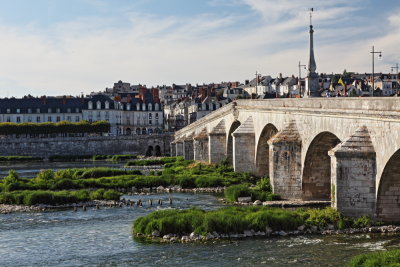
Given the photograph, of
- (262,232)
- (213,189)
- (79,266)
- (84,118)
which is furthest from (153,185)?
(84,118)

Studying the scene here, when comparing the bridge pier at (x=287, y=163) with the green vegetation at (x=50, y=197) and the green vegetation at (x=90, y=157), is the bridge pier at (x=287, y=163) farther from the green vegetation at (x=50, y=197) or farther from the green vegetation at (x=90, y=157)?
the green vegetation at (x=90, y=157)

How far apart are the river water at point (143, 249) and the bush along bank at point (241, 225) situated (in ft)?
2.68

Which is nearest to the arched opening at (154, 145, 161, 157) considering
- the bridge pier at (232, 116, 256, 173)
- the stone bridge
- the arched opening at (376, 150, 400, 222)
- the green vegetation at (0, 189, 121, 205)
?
the stone bridge

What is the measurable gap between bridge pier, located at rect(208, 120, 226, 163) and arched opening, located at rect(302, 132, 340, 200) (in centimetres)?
2624

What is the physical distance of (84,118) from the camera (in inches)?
4572

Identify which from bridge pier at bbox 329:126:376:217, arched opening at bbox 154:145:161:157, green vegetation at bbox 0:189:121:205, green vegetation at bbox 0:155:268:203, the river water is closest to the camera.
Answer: the river water

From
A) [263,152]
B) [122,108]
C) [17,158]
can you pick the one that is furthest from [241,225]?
[122,108]

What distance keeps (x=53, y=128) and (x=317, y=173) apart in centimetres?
7056

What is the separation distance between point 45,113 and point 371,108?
91.8 m

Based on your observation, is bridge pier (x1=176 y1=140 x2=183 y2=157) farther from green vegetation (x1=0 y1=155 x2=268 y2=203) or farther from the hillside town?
green vegetation (x1=0 y1=155 x2=268 y2=203)

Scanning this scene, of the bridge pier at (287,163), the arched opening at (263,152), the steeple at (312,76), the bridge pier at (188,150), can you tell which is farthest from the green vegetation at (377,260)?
the bridge pier at (188,150)

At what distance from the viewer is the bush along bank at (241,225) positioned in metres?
28.9

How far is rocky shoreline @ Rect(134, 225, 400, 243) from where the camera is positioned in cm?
2833

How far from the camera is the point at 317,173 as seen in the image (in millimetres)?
38812
